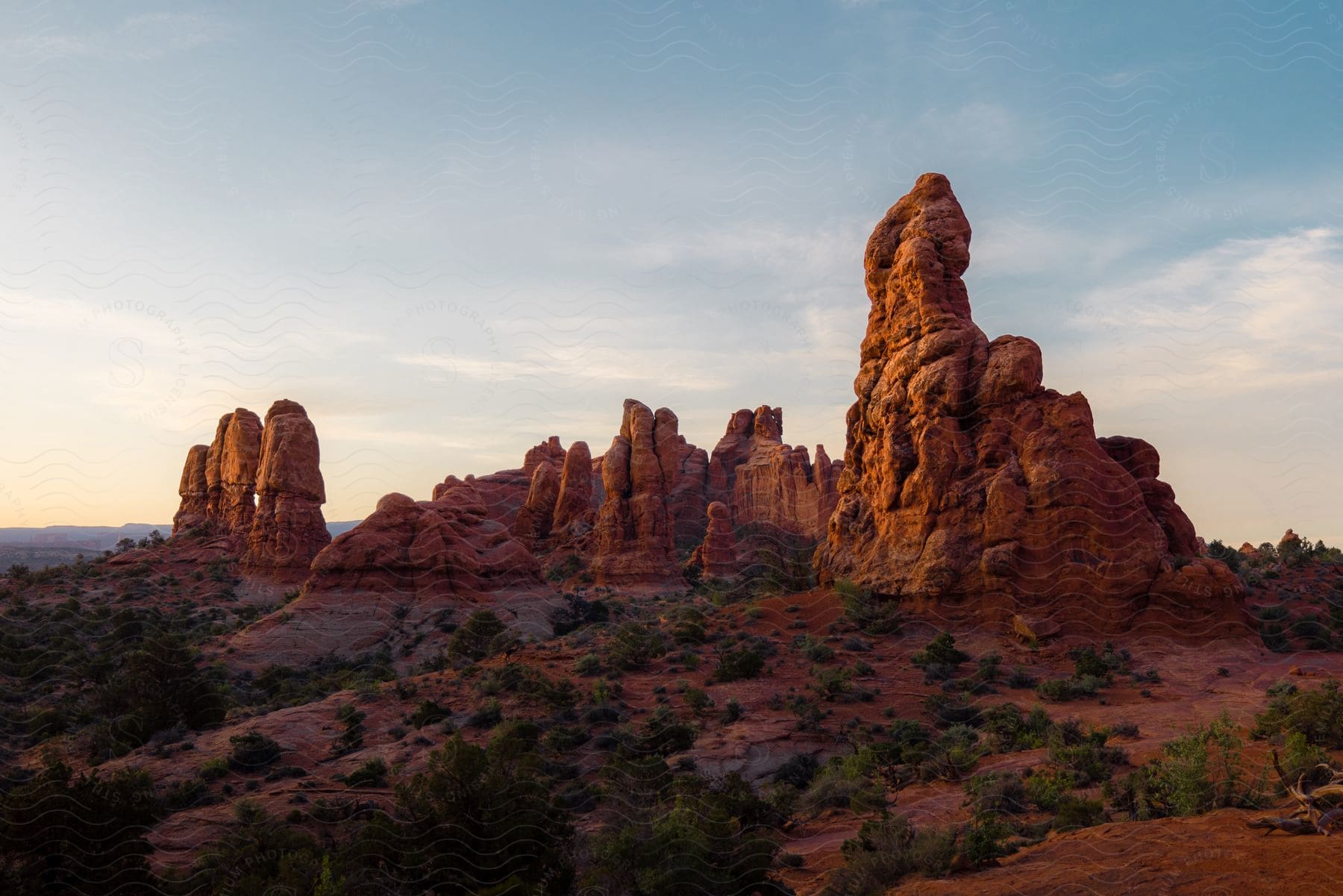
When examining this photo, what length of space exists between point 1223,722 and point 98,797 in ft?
48.2

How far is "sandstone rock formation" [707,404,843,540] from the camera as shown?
70.2m

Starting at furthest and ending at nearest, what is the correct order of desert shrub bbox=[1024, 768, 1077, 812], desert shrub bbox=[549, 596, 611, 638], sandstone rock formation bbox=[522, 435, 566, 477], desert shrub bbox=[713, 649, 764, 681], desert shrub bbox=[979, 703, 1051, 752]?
sandstone rock formation bbox=[522, 435, 566, 477] → desert shrub bbox=[549, 596, 611, 638] → desert shrub bbox=[713, 649, 764, 681] → desert shrub bbox=[979, 703, 1051, 752] → desert shrub bbox=[1024, 768, 1077, 812]

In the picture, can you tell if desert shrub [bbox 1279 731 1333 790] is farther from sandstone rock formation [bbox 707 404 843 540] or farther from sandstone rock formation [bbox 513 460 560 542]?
sandstone rock formation [bbox 707 404 843 540]

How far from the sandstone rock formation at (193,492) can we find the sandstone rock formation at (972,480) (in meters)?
45.5

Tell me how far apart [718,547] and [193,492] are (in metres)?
37.5

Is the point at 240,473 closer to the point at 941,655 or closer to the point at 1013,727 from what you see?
the point at 941,655

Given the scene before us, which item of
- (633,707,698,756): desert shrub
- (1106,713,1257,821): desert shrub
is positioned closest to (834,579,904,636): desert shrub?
(633,707,698,756): desert shrub

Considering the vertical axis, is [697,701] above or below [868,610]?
below

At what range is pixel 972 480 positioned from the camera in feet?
76.0

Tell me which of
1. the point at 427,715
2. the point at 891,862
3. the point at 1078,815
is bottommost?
the point at 427,715

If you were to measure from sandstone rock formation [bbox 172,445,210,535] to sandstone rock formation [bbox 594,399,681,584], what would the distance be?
2698 cm

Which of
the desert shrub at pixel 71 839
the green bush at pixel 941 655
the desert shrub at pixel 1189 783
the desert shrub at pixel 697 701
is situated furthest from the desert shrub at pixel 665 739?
the desert shrub at pixel 71 839

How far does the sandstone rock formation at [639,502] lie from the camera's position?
49562 mm

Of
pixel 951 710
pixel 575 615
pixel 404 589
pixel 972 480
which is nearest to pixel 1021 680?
pixel 951 710
